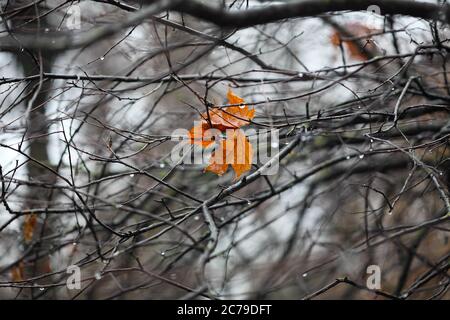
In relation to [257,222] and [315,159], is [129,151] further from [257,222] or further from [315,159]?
[257,222]

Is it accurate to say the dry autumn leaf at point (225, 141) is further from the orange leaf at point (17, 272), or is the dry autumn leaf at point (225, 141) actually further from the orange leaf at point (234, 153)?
the orange leaf at point (17, 272)

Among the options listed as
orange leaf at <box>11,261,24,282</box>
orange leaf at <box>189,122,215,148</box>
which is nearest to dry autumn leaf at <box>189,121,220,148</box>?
orange leaf at <box>189,122,215,148</box>

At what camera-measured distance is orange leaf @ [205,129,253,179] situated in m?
3.21

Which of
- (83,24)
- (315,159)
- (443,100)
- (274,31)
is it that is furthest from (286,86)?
(83,24)

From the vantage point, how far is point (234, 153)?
3.23 metres

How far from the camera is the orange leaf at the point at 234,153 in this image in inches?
127

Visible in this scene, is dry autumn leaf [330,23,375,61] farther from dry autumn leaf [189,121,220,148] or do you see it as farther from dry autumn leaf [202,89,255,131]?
dry autumn leaf [189,121,220,148]

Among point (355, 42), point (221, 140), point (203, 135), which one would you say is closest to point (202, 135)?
point (203, 135)

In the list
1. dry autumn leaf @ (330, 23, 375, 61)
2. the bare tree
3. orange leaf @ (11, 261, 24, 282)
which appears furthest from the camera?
orange leaf @ (11, 261, 24, 282)

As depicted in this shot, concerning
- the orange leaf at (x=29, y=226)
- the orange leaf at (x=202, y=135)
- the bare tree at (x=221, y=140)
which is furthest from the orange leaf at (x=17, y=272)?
the orange leaf at (x=202, y=135)

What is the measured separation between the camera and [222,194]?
319 centimetres

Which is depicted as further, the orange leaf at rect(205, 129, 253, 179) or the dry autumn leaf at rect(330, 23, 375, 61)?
the dry autumn leaf at rect(330, 23, 375, 61)

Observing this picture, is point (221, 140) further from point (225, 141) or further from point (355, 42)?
point (355, 42)
